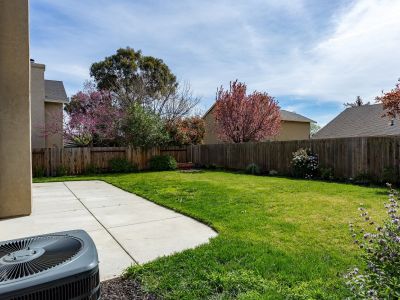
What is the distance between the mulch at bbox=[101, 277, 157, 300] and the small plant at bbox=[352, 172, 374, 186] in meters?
8.74

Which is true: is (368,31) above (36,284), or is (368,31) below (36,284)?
above

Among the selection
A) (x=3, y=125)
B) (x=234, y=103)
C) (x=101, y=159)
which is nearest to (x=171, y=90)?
(x=234, y=103)

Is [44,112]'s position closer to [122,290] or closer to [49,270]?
[122,290]

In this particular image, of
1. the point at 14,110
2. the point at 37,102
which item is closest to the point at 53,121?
the point at 37,102

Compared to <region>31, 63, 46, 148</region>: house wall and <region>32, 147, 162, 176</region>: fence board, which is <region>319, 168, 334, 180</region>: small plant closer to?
<region>32, 147, 162, 176</region>: fence board

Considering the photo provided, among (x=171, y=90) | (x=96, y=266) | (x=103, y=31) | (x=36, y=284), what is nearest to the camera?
(x=36, y=284)

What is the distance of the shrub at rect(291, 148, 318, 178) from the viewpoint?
35.4 feet

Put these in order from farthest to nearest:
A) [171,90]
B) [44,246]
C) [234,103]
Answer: [171,90] → [234,103] → [44,246]

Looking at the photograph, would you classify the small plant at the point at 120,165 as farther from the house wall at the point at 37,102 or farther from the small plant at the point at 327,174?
the small plant at the point at 327,174

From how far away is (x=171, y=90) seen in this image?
20.5m

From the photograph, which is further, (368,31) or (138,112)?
(138,112)

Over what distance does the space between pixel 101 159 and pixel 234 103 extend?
931 centimetres

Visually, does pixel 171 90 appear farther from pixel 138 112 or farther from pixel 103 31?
pixel 103 31

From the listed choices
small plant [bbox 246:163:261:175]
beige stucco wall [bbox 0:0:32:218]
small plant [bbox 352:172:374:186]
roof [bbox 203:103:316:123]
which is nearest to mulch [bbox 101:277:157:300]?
beige stucco wall [bbox 0:0:32:218]
